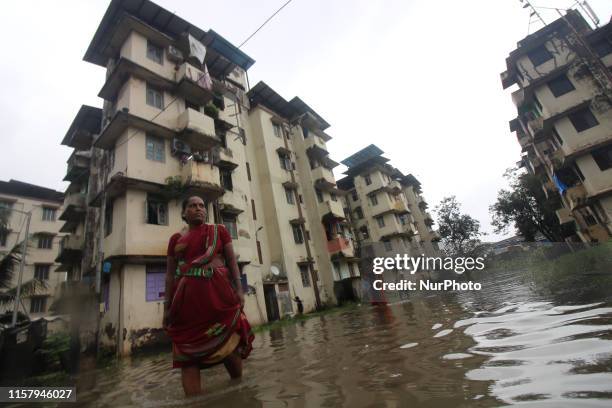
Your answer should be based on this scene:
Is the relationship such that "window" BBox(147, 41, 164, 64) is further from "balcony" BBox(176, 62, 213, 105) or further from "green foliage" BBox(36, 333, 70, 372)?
"green foliage" BBox(36, 333, 70, 372)

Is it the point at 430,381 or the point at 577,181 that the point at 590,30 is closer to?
the point at 577,181

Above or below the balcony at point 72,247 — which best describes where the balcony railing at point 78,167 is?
above

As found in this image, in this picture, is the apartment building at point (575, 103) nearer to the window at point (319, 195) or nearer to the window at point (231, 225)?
the window at point (319, 195)

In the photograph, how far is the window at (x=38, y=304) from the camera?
2284 cm

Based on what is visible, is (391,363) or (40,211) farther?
(40,211)

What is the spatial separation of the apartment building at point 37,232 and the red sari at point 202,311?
27816mm

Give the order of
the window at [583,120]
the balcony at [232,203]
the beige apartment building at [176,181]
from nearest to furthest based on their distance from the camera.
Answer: the beige apartment building at [176,181] < the balcony at [232,203] < the window at [583,120]

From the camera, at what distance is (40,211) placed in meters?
27.0

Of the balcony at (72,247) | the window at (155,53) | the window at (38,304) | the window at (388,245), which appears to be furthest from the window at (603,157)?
the window at (38,304)

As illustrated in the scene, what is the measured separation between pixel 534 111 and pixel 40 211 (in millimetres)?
42234

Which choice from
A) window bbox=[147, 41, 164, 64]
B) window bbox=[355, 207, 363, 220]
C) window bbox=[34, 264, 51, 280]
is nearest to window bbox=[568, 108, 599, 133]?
window bbox=[355, 207, 363, 220]

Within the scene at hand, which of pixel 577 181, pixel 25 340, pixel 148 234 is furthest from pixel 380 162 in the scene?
pixel 25 340

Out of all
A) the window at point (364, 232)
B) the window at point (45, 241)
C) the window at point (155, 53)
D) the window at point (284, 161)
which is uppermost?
the window at point (155, 53)

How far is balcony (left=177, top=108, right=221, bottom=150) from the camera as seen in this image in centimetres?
1481
